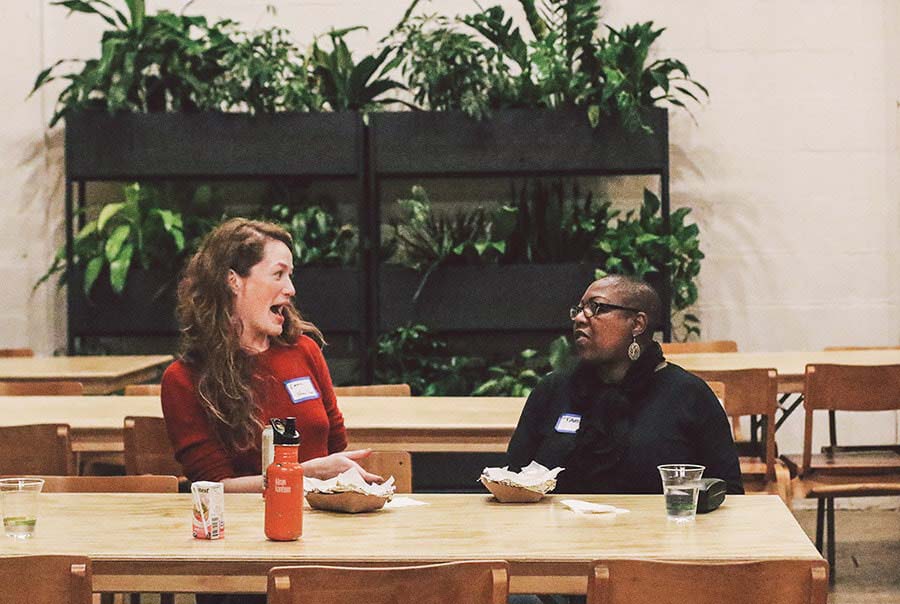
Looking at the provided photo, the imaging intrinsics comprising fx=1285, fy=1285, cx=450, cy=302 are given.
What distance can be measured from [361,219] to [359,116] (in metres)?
0.55

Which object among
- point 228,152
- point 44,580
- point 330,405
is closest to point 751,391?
point 330,405

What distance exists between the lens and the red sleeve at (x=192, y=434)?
10.6 feet

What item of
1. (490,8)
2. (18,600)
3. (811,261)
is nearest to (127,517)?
(18,600)

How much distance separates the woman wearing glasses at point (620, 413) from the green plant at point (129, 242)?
3695 millimetres

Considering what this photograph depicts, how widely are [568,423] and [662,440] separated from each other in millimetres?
253

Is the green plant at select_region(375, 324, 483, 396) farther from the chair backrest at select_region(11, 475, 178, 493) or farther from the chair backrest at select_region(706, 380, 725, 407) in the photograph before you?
the chair backrest at select_region(11, 475, 178, 493)

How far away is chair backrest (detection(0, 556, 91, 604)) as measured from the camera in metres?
2.18

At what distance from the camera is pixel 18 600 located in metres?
2.19

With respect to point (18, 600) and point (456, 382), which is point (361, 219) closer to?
point (456, 382)

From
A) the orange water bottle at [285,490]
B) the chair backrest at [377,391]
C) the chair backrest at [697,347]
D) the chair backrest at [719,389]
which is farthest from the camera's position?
the chair backrest at [697,347]

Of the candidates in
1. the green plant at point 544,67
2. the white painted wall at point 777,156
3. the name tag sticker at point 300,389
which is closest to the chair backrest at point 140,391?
the name tag sticker at point 300,389

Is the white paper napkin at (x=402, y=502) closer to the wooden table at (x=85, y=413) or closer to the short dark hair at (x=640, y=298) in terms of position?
the short dark hair at (x=640, y=298)

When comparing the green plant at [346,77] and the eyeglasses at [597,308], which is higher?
the green plant at [346,77]

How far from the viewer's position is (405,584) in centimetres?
215
